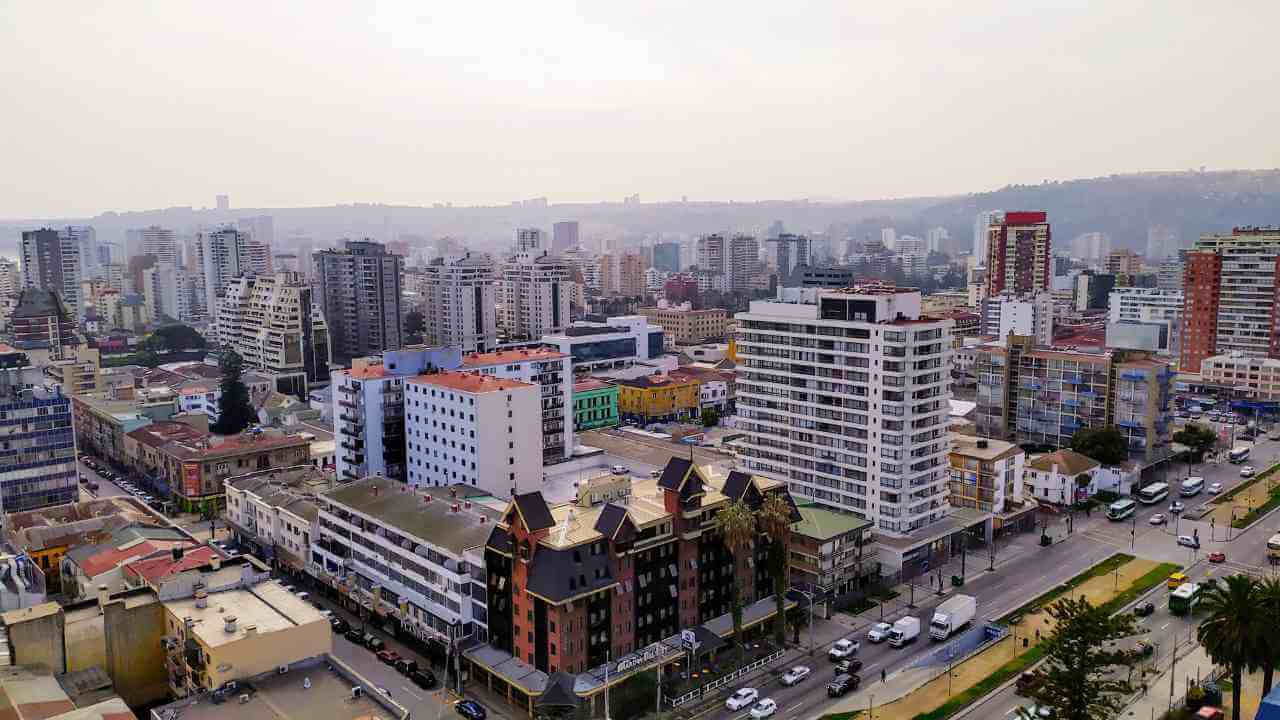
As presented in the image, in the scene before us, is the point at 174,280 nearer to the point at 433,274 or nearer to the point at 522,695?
the point at 433,274

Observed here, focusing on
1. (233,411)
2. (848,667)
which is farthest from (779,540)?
(233,411)

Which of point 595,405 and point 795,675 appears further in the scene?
point 595,405

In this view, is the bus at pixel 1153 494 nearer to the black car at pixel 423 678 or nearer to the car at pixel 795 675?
the car at pixel 795 675

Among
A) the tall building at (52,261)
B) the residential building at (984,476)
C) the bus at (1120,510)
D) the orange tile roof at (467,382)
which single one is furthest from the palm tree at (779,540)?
the tall building at (52,261)

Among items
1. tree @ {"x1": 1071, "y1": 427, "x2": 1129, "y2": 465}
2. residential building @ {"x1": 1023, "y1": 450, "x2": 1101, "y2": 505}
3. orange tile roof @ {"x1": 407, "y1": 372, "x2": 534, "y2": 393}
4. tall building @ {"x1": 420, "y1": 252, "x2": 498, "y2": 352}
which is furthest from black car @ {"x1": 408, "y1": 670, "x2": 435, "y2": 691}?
tall building @ {"x1": 420, "y1": 252, "x2": 498, "y2": 352}

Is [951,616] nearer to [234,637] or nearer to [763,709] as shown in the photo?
[763,709]
